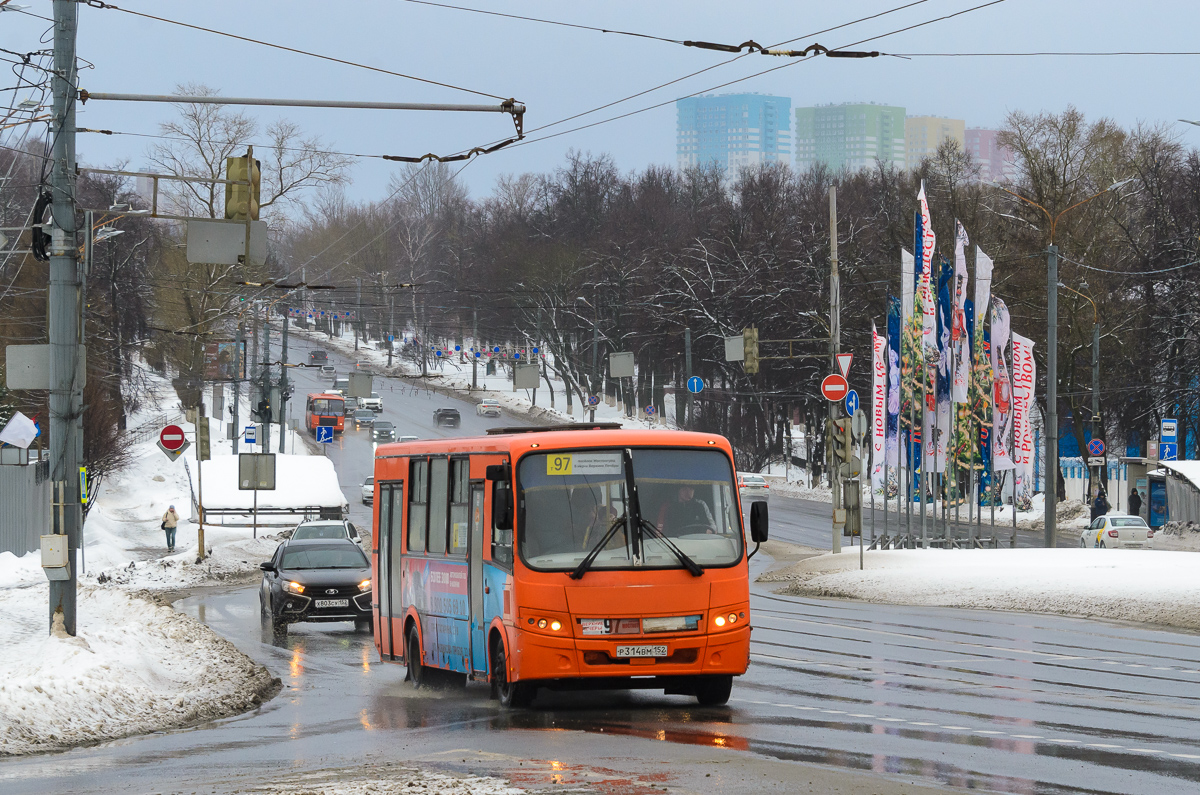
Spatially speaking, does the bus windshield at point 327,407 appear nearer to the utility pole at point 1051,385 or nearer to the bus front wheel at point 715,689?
the utility pole at point 1051,385

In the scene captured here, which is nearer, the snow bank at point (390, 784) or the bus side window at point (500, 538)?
the snow bank at point (390, 784)

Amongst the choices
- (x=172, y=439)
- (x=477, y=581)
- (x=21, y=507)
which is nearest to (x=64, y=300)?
(x=477, y=581)

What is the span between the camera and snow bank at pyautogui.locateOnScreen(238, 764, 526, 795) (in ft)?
27.7

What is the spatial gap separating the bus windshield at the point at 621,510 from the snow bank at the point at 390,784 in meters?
3.91

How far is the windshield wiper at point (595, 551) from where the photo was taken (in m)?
12.9

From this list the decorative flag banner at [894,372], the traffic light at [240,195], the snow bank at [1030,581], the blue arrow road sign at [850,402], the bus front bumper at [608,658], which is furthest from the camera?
the decorative flag banner at [894,372]

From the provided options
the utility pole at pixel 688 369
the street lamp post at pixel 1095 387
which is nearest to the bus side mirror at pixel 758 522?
the street lamp post at pixel 1095 387

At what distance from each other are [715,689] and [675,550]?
51.4 inches

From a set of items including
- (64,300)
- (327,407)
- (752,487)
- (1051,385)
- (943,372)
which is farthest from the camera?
(327,407)

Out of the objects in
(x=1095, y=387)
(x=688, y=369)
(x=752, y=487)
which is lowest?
(x=752, y=487)

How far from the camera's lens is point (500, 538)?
13617mm

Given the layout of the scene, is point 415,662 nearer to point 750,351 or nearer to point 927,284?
point 927,284

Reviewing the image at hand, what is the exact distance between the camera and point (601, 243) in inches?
3627

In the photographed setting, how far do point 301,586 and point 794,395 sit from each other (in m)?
50.8
